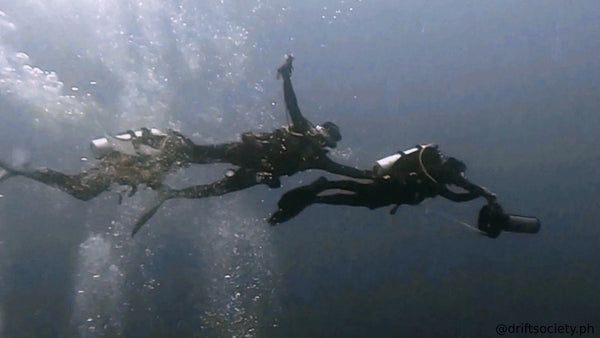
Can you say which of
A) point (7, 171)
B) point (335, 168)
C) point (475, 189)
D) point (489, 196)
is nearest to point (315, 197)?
point (335, 168)

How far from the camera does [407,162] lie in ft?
16.9

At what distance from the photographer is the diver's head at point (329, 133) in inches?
208

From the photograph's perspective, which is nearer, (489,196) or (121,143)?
(489,196)

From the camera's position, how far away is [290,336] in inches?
1302

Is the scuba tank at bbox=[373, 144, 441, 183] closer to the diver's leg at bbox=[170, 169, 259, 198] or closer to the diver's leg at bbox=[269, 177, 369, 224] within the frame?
the diver's leg at bbox=[269, 177, 369, 224]

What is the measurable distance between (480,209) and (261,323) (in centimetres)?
3056

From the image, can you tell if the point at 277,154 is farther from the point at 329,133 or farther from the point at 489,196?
the point at 489,196

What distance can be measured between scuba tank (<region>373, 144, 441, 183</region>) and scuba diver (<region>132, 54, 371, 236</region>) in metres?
0.20

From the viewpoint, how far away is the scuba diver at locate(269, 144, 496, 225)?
16.8 feet

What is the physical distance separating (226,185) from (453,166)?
229cm

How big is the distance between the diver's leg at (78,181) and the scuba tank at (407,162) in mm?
2822

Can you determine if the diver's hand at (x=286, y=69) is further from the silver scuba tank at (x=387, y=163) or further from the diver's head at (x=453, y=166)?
the diver's head at (x=453, y=166)

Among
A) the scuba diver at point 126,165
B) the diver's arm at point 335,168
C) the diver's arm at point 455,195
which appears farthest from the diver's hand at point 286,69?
the diver's arm at point 455,195

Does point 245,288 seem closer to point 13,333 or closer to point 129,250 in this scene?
point 129,250
